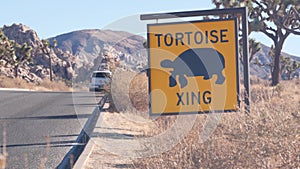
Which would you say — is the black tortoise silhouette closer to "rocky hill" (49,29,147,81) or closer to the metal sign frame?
the metal sign frame

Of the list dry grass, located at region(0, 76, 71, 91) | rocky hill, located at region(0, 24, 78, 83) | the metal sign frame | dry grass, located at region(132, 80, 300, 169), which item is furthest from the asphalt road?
rocky hill, located at region(0, 24, 78, 83)

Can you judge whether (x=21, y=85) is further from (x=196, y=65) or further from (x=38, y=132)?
(x=196, y=65)

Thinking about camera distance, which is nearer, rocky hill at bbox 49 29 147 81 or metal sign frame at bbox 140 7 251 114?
metal sign frame at bbox 140 7 251 114

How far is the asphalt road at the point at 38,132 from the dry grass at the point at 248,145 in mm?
1557

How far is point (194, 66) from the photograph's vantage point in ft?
29.3

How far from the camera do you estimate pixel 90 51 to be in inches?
674

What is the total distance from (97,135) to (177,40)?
5.42m

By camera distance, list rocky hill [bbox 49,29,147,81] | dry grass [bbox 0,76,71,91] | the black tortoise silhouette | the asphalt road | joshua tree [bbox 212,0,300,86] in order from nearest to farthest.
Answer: the black tortoise silhouette < the asphalt road < rocky hill [bbox 49,29,147,81] < joshua tree [bbox 212,0,300,86] < dry grass [bbox 0,76,71,91]

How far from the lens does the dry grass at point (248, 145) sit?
6.19 metres

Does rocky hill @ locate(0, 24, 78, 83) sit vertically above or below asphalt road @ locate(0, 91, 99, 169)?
below

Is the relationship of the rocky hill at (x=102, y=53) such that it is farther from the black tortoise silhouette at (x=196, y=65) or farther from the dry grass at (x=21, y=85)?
the dry grass at (x=21, y=85)

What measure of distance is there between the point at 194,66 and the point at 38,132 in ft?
22.4

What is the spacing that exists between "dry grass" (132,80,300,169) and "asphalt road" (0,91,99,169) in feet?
5.11

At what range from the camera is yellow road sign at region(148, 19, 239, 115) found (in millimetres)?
8828
